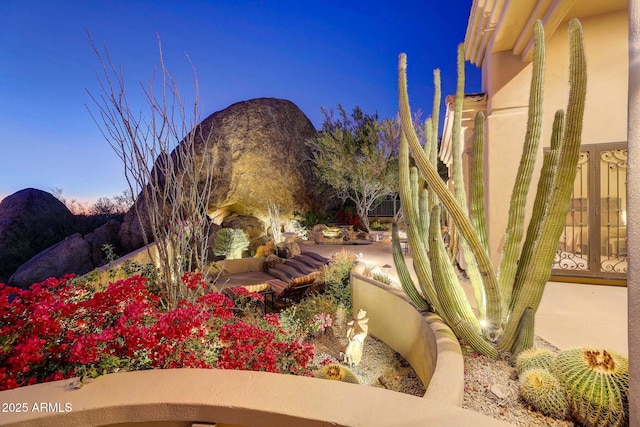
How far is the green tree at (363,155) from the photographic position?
16.3 m

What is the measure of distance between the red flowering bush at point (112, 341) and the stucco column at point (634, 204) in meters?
2.06

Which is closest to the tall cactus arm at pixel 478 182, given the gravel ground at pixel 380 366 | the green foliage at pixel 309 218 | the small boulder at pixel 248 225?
the gravel ground at pixel 380 366

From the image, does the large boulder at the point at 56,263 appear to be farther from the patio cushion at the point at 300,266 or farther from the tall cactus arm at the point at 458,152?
the tall cactus arm at the point at 458,152

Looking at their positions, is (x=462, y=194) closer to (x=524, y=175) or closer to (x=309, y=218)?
(x=524, y=175)

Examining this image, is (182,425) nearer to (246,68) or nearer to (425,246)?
(425,246)

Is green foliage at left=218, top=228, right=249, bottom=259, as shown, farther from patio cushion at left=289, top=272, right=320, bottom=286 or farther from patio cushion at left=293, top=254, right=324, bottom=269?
patio cushion at left=289, top=272, right=320, bottom=286

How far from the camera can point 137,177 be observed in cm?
323

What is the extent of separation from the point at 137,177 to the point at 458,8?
7398 centimetres

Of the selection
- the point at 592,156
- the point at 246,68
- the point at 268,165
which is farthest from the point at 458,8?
the point at 592,156

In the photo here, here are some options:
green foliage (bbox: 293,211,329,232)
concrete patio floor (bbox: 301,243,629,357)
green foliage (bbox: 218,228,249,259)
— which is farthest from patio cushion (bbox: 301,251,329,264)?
green foliage (bbox: 293,211,329,232)

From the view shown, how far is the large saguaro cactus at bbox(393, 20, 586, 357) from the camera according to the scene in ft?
7.79

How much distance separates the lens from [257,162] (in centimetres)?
1861

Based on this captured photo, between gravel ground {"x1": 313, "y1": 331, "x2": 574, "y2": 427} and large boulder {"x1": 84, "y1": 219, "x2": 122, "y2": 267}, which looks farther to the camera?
large boulder {"x1": 84, "y1": 219, "x2": 122, "y2": 267}

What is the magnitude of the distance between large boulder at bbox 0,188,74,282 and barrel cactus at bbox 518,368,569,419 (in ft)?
73.0
